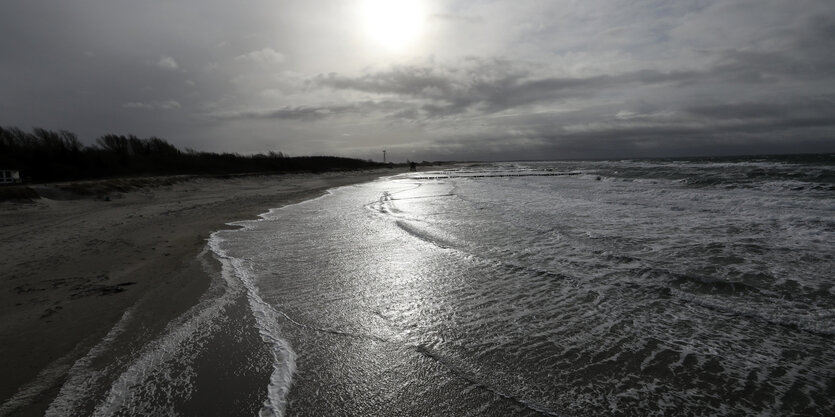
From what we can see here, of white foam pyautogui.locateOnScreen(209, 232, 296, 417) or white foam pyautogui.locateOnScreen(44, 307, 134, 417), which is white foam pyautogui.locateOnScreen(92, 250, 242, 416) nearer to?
white foam pyautogui.locateOnScreen(44, 307, 134, 417)

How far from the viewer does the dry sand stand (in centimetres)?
321

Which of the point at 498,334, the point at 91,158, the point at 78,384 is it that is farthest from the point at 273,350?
the point at 91,158

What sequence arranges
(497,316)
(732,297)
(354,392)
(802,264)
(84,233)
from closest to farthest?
1. (354,392)
2. (497,316)
3. (732,297)
4. (802,264)
5. (84,233)

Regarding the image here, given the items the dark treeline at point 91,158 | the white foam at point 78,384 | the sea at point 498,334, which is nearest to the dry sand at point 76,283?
the white foam at point 78,384

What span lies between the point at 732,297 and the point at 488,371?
3.65 meters

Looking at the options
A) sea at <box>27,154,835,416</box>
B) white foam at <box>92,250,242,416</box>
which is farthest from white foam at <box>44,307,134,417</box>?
white foam at <box>92,250,242,416</box>

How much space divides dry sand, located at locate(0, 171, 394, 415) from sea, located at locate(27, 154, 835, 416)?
303mm

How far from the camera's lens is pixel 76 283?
542cm

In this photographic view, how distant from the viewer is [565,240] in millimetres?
7832

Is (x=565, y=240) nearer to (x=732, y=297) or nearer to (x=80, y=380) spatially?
(x=732, y=297)

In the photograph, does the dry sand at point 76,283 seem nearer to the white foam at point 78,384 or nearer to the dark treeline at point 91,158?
the white foam at point 78,384

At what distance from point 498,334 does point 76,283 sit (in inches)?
236

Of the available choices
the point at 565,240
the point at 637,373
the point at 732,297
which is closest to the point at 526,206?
the point at 565,240

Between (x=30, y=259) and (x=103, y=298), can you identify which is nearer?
(x=103, y=298)
